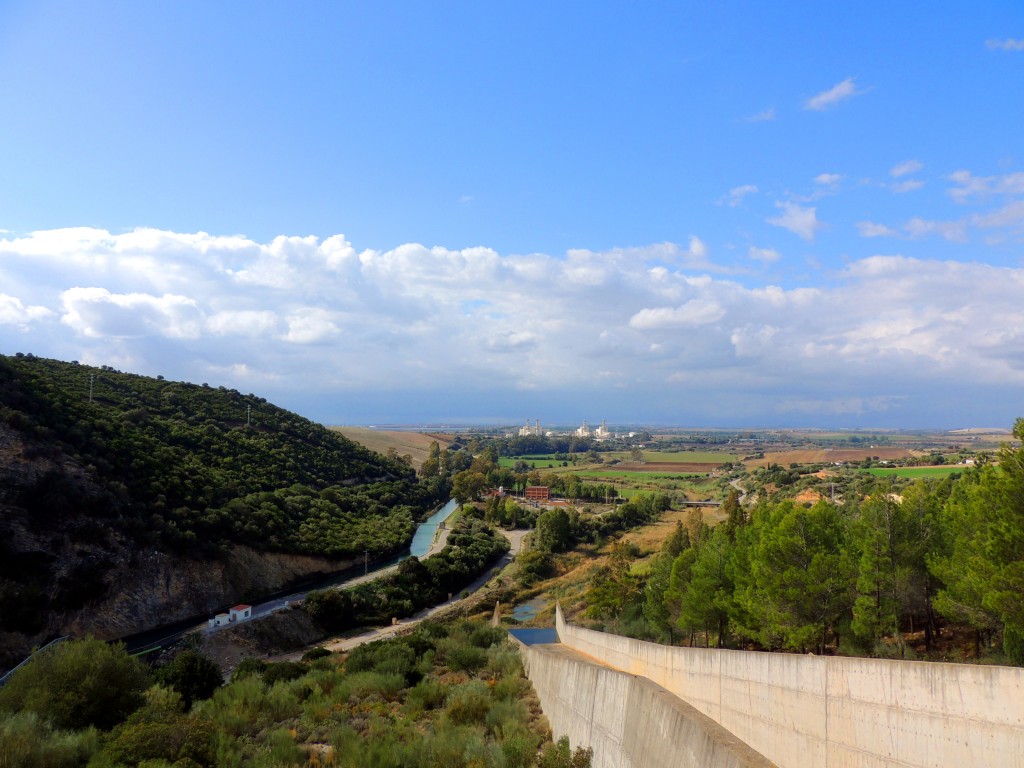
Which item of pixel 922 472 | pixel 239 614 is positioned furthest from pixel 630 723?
pixel 922 472

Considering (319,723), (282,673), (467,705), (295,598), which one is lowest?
(295,598)

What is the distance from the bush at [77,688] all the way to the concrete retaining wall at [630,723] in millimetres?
10405

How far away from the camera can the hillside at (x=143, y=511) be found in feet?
106

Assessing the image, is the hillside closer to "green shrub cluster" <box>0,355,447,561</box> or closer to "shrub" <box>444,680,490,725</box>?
"green shrub cluster" <box>0,355,447,561</box>

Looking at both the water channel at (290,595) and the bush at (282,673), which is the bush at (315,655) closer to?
the bush at (282,673)

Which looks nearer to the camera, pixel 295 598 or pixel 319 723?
pixel 319 723

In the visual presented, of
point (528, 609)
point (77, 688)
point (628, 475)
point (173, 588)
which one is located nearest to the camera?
point (77, 688)

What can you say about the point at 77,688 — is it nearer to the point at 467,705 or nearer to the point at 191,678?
the point at 191,678

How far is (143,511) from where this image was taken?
1548 inches

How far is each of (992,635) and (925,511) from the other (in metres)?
4.20

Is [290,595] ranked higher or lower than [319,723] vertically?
lower

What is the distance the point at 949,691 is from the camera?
22.5 feet

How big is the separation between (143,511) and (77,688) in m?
30.2

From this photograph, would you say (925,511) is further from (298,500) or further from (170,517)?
(298,500)
